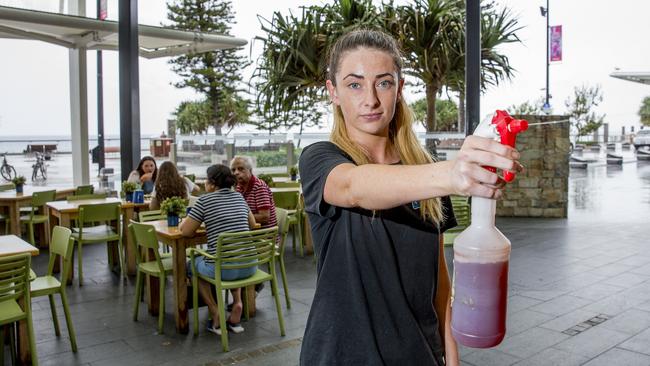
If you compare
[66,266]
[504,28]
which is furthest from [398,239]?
[504,28]

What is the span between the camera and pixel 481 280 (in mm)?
1001

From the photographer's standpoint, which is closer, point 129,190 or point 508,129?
point 508,129

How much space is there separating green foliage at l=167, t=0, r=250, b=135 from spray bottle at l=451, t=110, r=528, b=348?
32.0 metres

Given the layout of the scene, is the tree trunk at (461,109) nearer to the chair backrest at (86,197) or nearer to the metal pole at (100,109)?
the chair backrest at (86,197)

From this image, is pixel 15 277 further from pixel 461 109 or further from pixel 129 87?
pixel 461 109

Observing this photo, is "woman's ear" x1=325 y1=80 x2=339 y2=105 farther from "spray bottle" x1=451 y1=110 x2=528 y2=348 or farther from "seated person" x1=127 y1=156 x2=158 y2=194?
"seated person" x1=127 y1=156 x2=158 y2=194

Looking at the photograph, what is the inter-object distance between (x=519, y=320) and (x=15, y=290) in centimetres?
358

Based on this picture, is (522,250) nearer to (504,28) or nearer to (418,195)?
(504,28)

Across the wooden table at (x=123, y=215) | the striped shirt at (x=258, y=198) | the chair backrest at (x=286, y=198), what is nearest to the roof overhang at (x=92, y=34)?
the wooden table at (x=123, y=215)

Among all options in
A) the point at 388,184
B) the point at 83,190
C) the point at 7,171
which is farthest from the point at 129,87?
the point at 7,171

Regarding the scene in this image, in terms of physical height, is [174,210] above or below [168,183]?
below

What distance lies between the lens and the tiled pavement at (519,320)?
3.97 m

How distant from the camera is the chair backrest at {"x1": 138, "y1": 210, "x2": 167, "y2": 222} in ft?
19.0

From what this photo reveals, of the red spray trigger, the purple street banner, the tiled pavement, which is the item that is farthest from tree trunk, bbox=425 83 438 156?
the purple street banner
